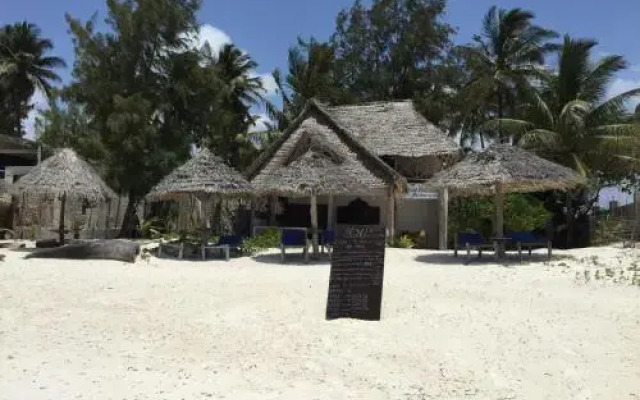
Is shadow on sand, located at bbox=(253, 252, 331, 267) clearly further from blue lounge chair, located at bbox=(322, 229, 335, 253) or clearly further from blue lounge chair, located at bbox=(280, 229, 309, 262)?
blue lounge chair, located at bbox=(322, 229, 335, 253)

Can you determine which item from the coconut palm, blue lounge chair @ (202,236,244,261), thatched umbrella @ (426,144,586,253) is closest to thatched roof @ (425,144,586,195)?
thatched umbrella @ (426,144,586,253)

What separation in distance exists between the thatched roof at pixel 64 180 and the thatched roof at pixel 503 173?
9.66m

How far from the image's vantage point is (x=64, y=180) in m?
18.3

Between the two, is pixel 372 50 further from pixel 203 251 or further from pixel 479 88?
pixel 203 251

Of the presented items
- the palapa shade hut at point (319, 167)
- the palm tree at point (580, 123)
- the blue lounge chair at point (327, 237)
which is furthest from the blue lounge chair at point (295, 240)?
the palm tree at point (580, 123)

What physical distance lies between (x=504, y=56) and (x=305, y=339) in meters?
25.6

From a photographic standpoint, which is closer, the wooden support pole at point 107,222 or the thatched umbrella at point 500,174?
the thatched umbrella at point 500,174

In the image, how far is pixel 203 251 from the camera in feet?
54.1

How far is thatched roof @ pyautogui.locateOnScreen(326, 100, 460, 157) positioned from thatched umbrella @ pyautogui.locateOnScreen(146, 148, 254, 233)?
702cm

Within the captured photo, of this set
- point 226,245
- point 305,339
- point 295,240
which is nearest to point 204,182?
point 226,245

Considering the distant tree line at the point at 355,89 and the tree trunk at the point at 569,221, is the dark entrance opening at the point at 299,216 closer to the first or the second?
the distant tree line at the point at 355,89

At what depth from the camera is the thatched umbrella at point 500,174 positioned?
50.5 feet

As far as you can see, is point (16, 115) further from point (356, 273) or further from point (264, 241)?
point (356, 273)

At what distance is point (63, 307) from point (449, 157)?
16917mm
